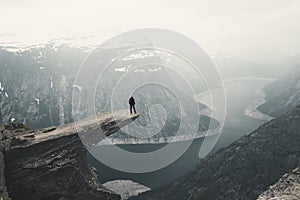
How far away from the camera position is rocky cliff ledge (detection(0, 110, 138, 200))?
4934 centimetres

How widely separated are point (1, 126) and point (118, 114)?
58.3ft

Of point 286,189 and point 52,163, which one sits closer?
point 286,189

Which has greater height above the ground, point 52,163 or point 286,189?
point 286,189

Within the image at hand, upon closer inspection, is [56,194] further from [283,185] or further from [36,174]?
[283,185]

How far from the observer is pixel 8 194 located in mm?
47219

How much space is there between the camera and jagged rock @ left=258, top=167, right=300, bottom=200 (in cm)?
2405

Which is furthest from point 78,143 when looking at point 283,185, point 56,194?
point 283,185

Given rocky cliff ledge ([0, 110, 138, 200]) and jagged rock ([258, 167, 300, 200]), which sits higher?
jagged rock ([258, 167, 300, 200])

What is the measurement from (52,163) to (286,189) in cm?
3609

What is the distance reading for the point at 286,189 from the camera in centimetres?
2519

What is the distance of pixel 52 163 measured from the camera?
52312 millimetres

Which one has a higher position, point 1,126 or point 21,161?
point 1,126

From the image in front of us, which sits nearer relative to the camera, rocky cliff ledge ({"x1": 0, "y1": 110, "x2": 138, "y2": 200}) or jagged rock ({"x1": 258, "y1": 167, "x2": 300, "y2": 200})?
jagged rock ({"x1": 258, "y1": 167, "x2": 300, "y2": 200})

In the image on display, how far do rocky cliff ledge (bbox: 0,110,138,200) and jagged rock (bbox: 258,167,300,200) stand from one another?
104 ft
